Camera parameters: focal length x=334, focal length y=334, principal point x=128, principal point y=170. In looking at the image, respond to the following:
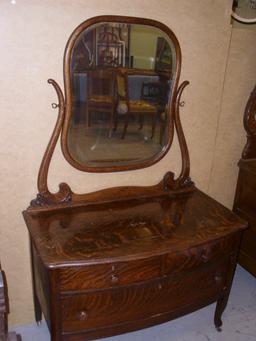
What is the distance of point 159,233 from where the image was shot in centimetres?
153

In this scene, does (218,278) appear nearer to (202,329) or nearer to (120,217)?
(202,329)

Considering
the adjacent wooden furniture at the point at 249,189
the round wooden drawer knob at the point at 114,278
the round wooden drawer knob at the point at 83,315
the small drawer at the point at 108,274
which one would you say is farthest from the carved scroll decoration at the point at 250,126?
the round wooden drawer knob at the point at 83,315

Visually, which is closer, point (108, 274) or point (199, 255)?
point (108, 274)

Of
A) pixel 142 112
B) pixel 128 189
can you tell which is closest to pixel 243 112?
pixel 142 112

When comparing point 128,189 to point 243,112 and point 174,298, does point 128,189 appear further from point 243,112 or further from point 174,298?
point 243,112

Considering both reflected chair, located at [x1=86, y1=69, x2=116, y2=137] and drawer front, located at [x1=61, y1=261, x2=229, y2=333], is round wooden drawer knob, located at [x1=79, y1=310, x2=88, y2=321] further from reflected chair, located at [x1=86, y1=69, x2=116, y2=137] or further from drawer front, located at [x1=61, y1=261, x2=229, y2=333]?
reflected chair, located at [x1=86, y1=69, x2=116, y2=137]

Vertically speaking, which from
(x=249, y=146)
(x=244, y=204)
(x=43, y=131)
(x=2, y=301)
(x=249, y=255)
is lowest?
(x=249, y=255)

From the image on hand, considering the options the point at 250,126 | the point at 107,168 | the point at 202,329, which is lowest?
the point at 202,329

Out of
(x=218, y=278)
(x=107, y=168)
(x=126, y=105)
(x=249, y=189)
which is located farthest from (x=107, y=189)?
(x=249, y=189)

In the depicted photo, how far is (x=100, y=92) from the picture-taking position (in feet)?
5.19

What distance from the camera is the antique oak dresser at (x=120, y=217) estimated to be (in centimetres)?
142

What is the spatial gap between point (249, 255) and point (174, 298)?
2.88ft

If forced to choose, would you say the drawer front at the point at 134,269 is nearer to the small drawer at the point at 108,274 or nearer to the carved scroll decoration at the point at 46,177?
the small drawer at the point at 108,274

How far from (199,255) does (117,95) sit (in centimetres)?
86
